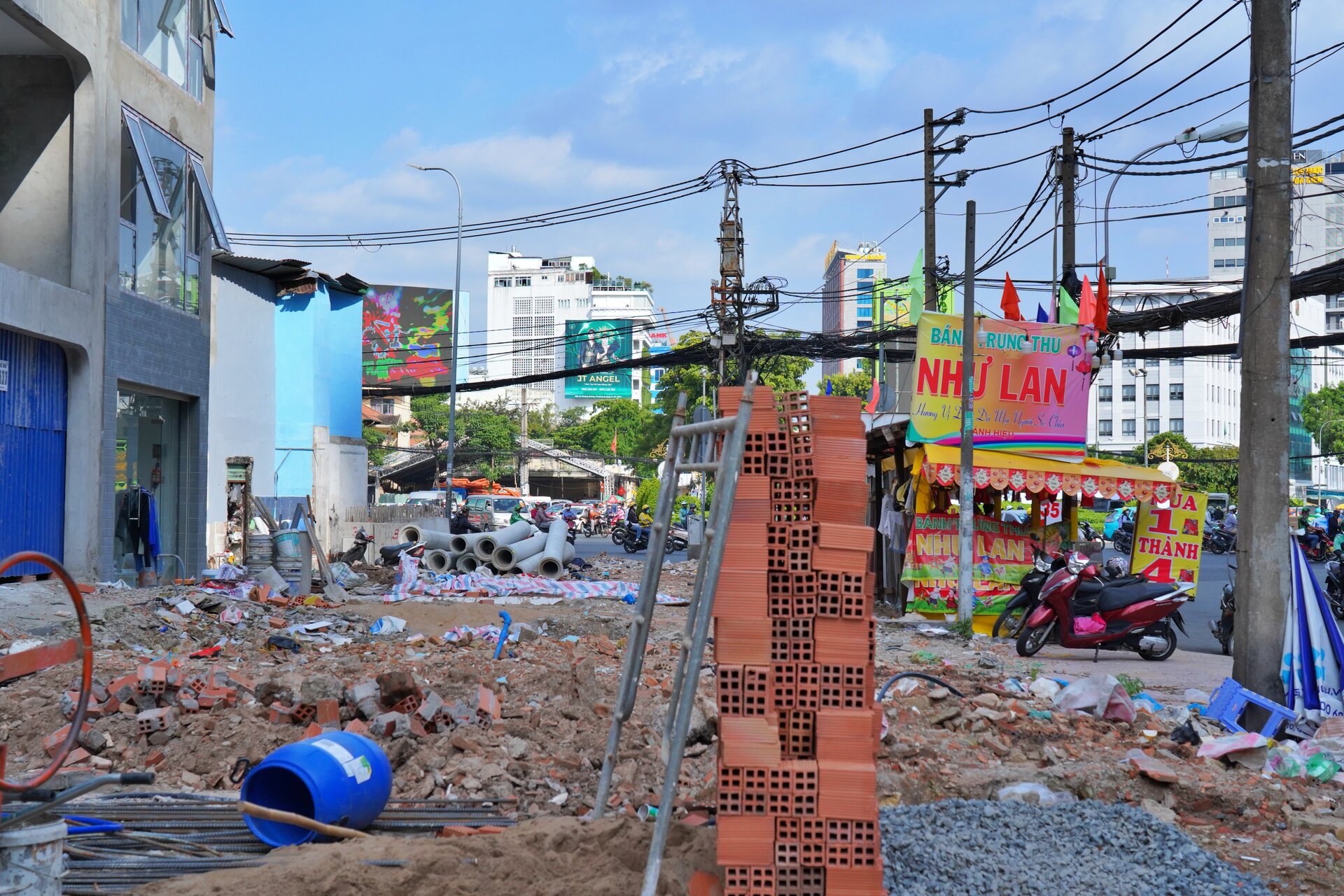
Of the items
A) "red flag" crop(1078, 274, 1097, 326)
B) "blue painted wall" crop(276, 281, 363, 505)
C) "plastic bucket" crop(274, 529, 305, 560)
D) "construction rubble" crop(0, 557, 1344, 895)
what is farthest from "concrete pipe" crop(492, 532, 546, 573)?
"blue painted wall" crop(276, 281, 363, 505)

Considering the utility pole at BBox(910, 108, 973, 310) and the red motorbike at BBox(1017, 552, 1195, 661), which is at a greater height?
the utility pole at BBox(910, 108, 973, 310)

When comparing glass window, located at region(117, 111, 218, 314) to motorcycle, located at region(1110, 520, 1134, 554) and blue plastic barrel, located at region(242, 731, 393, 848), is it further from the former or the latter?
motorcycle, located at region(1110, 520, 1134, 554)

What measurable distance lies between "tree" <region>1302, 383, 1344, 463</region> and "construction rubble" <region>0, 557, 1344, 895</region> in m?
75.7

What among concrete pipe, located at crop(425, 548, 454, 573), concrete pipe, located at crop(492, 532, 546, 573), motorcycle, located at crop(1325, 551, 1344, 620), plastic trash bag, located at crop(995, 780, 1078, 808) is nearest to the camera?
plastic trash bag, located at crop(995, 780, 1078, 808)

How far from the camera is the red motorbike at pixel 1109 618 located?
41.9ft

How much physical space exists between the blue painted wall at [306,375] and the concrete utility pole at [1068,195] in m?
20.6

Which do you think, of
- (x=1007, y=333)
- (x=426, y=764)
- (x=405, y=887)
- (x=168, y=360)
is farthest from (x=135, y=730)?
(x=1007, y=333)

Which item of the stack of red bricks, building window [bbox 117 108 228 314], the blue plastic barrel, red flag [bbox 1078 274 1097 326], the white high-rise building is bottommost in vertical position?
the blue plastic barrel

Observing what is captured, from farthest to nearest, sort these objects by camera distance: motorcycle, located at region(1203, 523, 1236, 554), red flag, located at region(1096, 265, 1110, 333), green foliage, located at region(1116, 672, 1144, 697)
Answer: motorcycle, located at region(1203, 523, 1236, 554) < red flag, located at region(1096, 265, 1110, 333) < green foliage, located at region(1116, 672, 1144, 697)

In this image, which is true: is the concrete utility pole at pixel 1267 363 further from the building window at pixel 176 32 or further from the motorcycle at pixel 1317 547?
the motorcycle at pixel 1317 547

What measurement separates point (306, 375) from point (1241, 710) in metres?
28.0

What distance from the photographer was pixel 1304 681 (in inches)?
339

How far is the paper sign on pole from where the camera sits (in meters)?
16.5

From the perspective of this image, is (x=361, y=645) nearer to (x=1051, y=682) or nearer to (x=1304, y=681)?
(x=1051, y=682)
